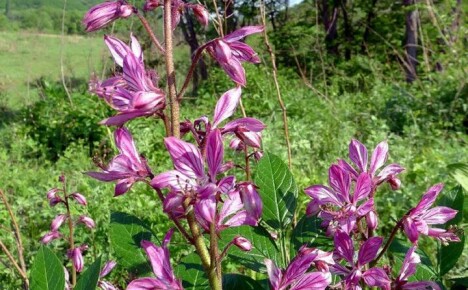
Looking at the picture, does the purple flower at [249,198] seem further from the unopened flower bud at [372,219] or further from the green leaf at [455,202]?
the green leaf at [455,202]

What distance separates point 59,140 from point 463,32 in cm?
449

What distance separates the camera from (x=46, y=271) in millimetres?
701

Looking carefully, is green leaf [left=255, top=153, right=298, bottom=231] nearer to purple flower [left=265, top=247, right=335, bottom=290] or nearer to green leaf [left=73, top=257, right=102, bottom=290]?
purple flower [left=265, top=247, right=335, bottom=290]

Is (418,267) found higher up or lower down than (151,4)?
lower down

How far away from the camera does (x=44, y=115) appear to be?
22.6 feet

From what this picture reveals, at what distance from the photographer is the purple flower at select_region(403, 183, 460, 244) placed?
31.3 inches

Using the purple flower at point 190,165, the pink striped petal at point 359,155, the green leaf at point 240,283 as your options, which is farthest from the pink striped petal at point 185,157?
the pink striped petal at point 359,155

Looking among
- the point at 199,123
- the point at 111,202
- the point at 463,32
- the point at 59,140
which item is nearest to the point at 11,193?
the point at 111,202

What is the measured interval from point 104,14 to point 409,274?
1.82ft

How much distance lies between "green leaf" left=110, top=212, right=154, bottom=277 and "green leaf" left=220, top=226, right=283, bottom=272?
0.11 metres

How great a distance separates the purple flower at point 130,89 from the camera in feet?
2.14

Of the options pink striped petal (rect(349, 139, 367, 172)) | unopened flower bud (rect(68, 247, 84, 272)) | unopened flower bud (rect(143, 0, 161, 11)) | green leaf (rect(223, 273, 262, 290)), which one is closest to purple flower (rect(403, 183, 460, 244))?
pink striped petal (rect(349, 139, 367, 172))

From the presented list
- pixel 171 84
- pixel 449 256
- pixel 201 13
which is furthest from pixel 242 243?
pixel 449 256

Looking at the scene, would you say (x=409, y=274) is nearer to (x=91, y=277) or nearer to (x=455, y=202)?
(x=455, y=202)
